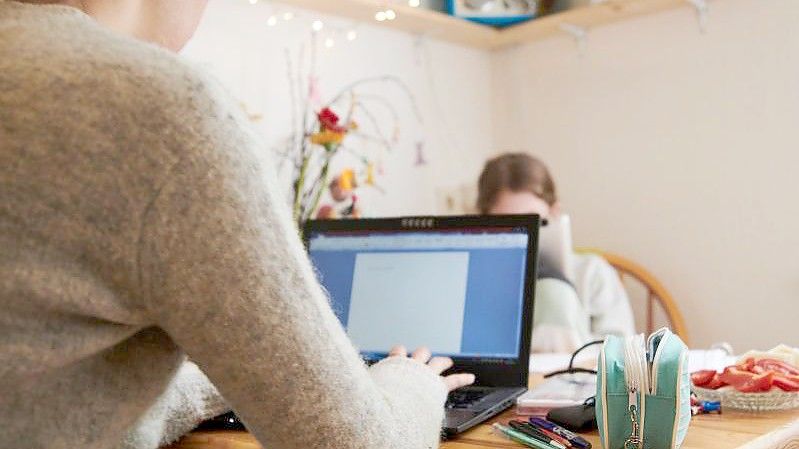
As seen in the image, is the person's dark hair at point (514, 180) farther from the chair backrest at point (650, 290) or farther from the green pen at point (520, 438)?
the green pen at point (520, 438)

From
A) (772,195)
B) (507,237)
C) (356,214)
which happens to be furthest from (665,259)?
(507,237)

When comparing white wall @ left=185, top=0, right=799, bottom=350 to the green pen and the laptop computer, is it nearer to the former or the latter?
the laptop computer

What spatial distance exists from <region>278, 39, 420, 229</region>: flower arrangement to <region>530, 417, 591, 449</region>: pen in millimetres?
1173

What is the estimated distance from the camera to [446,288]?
1292 mm

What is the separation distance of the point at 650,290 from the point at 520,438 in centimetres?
183

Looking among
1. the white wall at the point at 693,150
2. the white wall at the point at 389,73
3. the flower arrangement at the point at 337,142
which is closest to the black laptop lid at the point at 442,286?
the flower arrangement at the point at 337,142

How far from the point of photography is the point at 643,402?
861mm

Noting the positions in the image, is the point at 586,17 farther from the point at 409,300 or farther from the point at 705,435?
the point at 705,435

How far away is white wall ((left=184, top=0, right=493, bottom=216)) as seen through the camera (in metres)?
2.30

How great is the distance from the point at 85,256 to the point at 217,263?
0.28ft

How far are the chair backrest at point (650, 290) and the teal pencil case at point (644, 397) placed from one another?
1.73 metres

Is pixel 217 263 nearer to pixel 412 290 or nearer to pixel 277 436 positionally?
pixel 277 436

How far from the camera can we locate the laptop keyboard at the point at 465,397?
111 cm

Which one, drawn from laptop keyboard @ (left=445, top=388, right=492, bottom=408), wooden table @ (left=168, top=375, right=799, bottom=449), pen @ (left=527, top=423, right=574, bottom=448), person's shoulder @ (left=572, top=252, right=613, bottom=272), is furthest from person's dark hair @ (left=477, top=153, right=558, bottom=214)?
pen @ (left=527, top=423, right=574, bottom=448)
